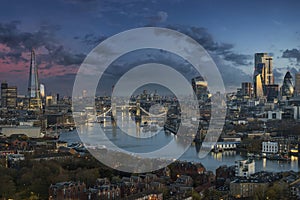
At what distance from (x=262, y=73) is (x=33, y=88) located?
13260mm

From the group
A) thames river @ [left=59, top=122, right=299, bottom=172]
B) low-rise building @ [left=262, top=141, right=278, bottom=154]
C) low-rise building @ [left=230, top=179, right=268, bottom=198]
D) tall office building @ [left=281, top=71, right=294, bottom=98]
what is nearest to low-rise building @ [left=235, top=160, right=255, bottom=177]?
thames river @ [left=59, top=122, right=299, bottom=172]

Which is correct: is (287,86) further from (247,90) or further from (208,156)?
(208,156)

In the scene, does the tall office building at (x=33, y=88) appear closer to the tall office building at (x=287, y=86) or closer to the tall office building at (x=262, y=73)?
the tall office building at (x=287, y=86)

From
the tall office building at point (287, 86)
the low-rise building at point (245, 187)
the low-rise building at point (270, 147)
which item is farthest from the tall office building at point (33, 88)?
the low-rise building at point (245, 187)

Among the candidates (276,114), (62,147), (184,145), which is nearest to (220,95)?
(276,114)

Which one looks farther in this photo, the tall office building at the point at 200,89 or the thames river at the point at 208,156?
the tall office building at the point at 200,89

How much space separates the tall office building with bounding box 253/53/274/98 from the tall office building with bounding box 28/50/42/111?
11.5 meters

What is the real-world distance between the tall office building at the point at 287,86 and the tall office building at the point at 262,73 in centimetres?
249

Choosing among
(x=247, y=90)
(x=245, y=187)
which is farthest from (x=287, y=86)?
(x=245, y=187)

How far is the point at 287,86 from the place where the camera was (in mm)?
21312

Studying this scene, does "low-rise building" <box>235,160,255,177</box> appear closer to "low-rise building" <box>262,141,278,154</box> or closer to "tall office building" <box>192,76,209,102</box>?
"low-rise building" <box>262,141,278,154</box>

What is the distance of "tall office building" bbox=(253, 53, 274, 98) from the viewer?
24.5 m

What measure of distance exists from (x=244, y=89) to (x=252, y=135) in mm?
15383

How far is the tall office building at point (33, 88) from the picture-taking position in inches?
649
